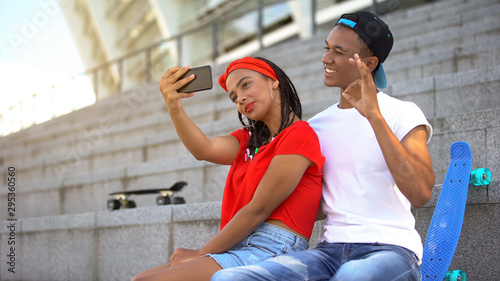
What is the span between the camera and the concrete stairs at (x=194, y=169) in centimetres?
295

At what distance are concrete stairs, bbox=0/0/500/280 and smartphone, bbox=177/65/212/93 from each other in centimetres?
97

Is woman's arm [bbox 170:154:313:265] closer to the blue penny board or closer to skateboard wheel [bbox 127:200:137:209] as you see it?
the blue penny board

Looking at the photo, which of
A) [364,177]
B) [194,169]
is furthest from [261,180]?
[194,169]

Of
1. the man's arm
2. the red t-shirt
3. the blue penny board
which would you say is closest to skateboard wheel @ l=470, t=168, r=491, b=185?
the blue penny board

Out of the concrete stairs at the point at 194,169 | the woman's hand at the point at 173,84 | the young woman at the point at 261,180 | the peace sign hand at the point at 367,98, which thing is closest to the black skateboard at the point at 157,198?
the concrete stairs at the point at 194,169

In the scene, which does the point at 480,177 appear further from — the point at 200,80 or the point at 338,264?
the point at 200,80

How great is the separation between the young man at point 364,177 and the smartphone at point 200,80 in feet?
1.43

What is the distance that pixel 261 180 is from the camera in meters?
2.00

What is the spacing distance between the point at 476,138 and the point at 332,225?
134 cm

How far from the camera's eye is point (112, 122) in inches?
293

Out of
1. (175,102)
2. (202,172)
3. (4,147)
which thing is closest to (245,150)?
(175,102)

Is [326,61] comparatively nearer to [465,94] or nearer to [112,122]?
[465,94]

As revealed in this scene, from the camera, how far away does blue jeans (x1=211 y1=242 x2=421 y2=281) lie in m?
1.69

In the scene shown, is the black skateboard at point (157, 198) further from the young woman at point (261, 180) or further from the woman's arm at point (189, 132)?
the young woman at point (261, 180)
